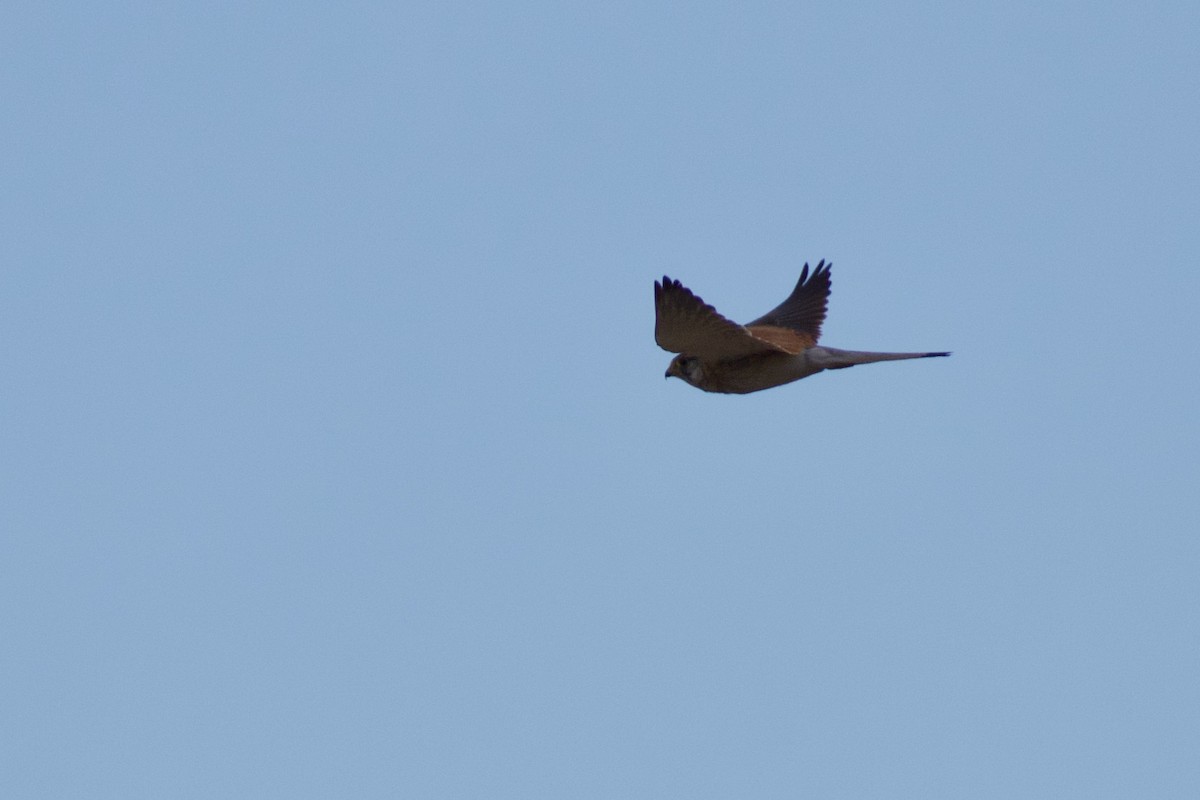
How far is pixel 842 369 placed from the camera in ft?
48.5

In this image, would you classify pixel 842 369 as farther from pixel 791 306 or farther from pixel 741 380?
pixel 791 306

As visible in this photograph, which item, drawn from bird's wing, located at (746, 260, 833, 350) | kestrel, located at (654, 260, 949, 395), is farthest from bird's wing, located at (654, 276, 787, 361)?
bird's wing, located at (746, 260, 833, 350)

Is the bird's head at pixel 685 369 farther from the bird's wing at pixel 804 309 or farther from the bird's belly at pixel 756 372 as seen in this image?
the bird's wing at pixel 804 309

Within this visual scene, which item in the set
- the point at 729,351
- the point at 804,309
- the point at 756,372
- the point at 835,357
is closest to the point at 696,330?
the point at 729,351

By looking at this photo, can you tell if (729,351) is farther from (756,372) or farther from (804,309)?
(804,309)

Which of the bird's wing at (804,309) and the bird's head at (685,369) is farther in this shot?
the bird's wing at (804,309)

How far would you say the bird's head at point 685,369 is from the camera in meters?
15.0

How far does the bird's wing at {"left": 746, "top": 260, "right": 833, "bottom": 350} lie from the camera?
1675cm

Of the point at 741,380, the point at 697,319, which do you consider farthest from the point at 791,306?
the point at 697,319

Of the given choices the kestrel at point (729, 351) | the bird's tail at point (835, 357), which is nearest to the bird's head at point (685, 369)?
the kestrel at point (729, 351)

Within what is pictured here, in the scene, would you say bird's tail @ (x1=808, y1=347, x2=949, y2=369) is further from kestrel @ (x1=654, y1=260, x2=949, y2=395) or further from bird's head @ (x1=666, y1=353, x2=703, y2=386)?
bird's head @ (x1=666, y1=353, x2=703, y2=386)

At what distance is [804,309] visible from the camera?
17.1m

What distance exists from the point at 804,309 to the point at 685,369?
2.54 m

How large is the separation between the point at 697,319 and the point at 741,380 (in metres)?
1.52
